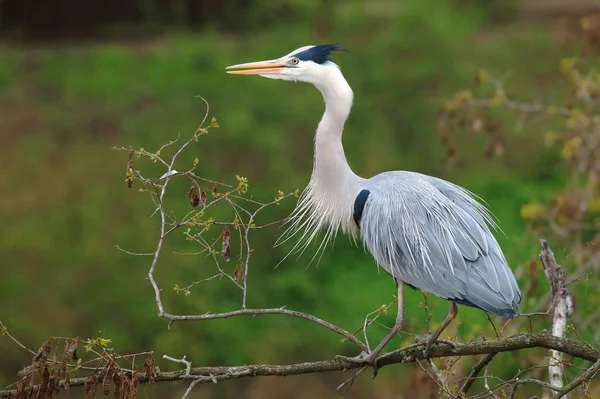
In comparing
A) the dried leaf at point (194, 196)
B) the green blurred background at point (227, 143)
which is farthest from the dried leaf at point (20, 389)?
the green blurred background at point (227, 143)

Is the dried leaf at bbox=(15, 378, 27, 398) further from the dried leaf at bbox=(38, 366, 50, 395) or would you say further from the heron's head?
the heron's head

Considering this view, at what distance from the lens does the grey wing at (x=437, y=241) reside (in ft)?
13.3

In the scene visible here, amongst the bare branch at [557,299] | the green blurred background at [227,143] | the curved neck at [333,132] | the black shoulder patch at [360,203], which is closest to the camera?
the bare branch at [557,299]

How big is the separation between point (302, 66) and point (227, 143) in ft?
22.1

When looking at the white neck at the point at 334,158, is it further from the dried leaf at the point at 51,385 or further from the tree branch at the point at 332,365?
the dried leaf at the point at 51,385

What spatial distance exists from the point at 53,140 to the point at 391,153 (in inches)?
138

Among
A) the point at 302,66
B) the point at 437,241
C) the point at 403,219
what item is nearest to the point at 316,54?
the point at 302,66

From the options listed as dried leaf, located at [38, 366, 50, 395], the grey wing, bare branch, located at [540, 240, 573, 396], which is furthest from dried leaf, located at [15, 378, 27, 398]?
bare branch, located at [540, 240, 573, 396]

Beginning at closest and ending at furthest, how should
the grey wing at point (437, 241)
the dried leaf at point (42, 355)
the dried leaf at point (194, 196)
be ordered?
the dried leaf at point (42, 355) → the dried leaf at point (194, 196) → the grey wing at point (437, 241)

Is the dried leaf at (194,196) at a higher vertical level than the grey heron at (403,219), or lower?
higher

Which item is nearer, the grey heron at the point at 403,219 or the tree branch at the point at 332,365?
the tree branch at the point at 332,365

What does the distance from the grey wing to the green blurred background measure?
12.7 ft

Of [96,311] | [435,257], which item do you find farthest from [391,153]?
[435,257]

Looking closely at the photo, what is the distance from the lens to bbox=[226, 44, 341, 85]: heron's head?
15.4 feet
